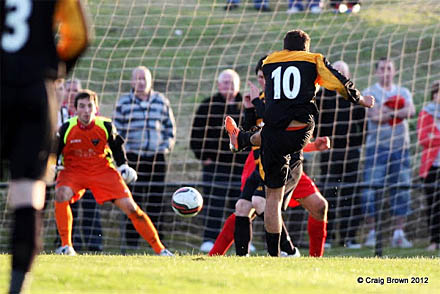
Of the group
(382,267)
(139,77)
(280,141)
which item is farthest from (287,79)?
(139,77)

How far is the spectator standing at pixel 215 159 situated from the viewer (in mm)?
13234

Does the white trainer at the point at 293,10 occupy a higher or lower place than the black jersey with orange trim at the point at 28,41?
higher

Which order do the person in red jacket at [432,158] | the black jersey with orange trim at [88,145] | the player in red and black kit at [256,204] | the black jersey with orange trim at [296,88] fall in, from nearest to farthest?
1. the black jersey with orange trim at [296,88]
2. the player in red and black kit at [256,204]
3. the black jersey with orange trim at [88,145]
4. the person in red jacket at [432,158]

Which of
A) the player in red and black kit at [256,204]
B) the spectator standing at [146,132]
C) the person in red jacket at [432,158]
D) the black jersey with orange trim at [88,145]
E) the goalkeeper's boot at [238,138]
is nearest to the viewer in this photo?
the goalkeeper's boot at [238,138]

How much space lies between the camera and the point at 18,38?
4875mm

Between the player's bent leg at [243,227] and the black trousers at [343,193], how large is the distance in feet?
12.2

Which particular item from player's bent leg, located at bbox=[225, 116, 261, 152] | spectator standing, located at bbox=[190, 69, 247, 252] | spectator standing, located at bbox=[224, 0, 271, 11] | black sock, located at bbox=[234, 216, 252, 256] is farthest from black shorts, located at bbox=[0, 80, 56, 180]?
spectator standing, located at bbox=[224, 0, 271, 11]

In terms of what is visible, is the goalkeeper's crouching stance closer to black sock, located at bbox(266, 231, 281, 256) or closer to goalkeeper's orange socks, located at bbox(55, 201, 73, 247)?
goalkeeper's orange socks, located at bbox(55, 201, 73, 247)

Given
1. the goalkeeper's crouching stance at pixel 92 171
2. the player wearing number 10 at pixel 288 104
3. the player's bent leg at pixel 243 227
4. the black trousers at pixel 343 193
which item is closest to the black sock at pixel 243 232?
the player's bent leg at pixel 243 227

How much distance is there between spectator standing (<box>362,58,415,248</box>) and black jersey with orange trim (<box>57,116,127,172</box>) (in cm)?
412

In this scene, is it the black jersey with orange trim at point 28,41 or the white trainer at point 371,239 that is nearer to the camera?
the black jersey with orange trim at point 28,41

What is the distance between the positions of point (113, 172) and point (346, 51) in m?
6.78

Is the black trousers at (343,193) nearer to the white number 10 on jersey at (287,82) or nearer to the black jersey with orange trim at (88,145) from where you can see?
the black jersey with orange trim at (88,145)

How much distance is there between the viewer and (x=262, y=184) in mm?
9672
